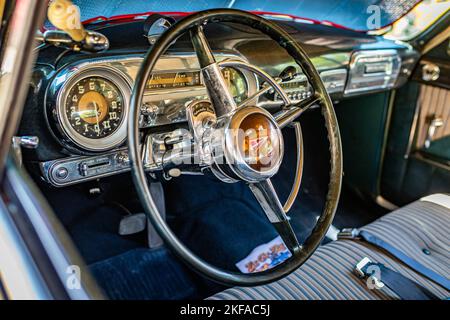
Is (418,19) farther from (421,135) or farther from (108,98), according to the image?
(108,98)

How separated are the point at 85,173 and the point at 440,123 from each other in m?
1.83

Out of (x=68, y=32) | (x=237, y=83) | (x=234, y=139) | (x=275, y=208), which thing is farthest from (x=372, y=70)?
(x=68, y=32)

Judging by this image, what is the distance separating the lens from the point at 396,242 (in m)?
1.58

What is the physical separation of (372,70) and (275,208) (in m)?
1.41

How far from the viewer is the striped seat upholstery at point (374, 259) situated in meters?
1.32

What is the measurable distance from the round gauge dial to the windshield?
457mm

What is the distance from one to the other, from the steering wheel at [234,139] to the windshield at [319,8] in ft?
2.44

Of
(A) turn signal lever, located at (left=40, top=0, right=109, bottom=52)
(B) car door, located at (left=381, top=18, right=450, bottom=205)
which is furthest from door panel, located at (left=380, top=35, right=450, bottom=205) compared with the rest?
(A) turn signal lever, located at (left=40, top=0, right=109, bottom=52)

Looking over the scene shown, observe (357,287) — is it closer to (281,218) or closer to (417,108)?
(281,218)

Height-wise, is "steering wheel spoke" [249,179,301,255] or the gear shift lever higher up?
the gear shift lever

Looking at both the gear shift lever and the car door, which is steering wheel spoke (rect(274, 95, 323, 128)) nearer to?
the gear shift lever

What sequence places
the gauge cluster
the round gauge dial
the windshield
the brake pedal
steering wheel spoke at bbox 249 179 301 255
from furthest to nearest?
the brake pedal < the windshield < the round gauge dial < the gauge cluster < steering wheel spoke at bbox 249 179 301 255

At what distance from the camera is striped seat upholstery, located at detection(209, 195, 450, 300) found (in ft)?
4.34
